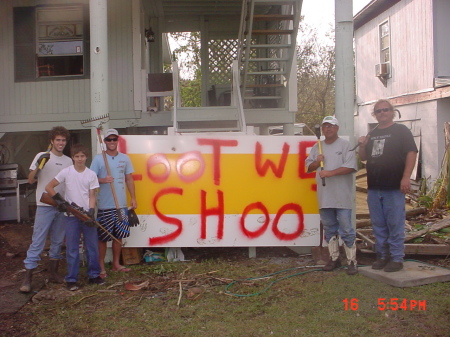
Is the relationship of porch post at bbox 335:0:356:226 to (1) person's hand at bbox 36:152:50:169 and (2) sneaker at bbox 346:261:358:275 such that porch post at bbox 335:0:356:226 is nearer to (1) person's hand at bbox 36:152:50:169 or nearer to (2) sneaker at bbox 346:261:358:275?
(2) sneaker at bbox 346:261:358:275

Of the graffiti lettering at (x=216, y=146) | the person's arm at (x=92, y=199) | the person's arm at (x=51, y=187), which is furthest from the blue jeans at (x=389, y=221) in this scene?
the person's arm at (x=51, y=187)

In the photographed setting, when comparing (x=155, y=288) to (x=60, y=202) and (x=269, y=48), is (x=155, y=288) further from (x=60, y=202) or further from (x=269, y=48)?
(x=269, y=48)

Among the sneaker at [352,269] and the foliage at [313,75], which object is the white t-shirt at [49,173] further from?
the foliage at [313,75]

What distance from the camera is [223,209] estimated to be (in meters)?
5.91

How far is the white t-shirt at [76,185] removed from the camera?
16.1 feet

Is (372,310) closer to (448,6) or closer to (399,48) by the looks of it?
(448,6)

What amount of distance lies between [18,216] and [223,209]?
4.55 meters

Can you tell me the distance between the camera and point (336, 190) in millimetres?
5195

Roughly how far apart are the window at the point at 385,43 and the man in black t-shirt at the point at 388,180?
10864mm

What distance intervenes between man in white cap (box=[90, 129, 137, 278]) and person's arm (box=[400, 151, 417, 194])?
9.53 feet

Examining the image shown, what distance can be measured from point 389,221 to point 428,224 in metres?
2.86

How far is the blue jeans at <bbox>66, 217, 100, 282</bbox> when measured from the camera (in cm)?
491

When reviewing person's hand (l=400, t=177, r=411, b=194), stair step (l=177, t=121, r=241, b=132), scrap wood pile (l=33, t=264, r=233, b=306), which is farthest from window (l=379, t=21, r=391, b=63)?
scrap wood pile (l=33, t=264, r=233, b=306)

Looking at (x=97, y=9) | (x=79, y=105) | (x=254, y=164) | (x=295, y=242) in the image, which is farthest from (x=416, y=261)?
(x=79, y=105)
